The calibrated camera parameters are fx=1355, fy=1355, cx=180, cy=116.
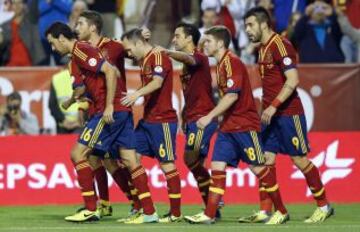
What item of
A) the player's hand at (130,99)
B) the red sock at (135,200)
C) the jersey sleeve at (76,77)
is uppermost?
the jersey sleeve at (76,77)

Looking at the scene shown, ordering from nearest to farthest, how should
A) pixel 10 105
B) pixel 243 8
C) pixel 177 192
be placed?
pixel 177 192 → pixel 10 105 → pixel 243 8

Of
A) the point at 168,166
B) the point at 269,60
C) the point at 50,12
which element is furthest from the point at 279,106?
the point at 50,12

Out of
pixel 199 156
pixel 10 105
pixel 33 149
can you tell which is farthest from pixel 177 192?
pixel 10 105

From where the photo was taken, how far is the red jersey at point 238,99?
14.4 meters

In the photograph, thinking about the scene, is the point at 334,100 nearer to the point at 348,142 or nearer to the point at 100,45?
the point at 348,142

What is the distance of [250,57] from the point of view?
70.0 ft

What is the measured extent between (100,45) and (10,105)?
198 inches

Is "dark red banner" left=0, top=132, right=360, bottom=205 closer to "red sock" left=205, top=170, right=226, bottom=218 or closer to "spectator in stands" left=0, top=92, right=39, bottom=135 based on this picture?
"spectator in stands" left=0, top=92, right=39, bottom=135

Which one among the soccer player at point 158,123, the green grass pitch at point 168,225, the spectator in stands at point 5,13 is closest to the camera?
the green grass pitch at point 168,225

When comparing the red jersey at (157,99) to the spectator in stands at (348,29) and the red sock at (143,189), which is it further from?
the spectator in stands at (348,29)

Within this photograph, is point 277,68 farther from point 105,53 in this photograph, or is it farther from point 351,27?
point 351,27

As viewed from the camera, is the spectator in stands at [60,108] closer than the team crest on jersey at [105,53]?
No

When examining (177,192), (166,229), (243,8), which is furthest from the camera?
(243,8)

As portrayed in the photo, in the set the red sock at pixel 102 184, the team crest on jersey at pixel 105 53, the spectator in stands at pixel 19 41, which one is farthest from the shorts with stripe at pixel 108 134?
the spectator in stands at pixel 19 41
